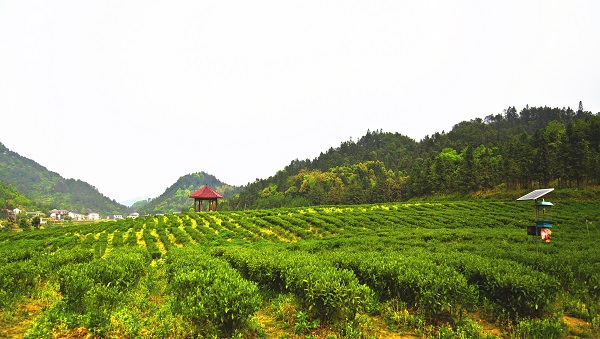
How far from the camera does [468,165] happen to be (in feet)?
257

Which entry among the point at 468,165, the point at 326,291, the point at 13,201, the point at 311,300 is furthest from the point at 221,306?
the point at 13,201

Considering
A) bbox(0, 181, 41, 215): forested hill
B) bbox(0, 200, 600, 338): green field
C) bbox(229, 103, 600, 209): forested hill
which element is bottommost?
bbox(0, 181, 41, 215): forested hill

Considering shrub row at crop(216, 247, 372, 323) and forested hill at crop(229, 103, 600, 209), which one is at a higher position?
forested hill at crop(229, 103, 600, 209)

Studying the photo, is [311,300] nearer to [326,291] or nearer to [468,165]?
[326,291]

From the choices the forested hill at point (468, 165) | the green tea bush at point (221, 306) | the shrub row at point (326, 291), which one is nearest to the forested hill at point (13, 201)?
the forested hill at point (468, 165)

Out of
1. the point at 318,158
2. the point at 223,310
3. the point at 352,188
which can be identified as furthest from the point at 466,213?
the point at 318,158

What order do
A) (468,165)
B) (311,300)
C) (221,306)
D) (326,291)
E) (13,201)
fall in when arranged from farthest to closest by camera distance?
1. (13,201)
2. (468,165)
3. (311,300)
4. (326,291)
5. (221,306)

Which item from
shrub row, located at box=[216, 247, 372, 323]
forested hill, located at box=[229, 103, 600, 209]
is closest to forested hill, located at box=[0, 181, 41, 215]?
forested hill, located at box=[229, 103, 600, 209]

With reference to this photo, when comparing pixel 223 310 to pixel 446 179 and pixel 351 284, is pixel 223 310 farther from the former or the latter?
pixel 446 179

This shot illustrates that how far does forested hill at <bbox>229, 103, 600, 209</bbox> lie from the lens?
2475 inches

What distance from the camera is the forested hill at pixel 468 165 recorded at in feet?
206

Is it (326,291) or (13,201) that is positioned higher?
(326,291)

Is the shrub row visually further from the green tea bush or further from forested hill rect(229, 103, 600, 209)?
forested hill rect(229, 103, 600, 209)

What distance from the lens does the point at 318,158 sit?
197500 millimetres
